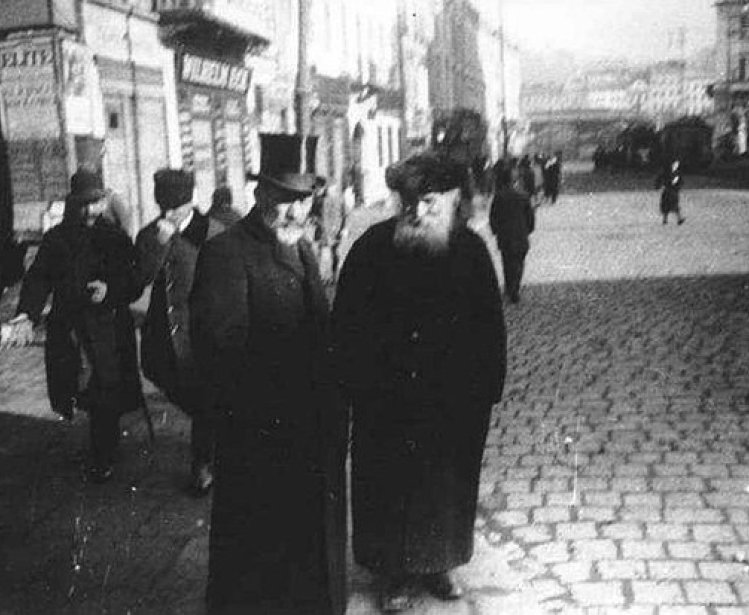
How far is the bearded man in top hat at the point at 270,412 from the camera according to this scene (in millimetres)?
3615

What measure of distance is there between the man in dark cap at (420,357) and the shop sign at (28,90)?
10078 mm

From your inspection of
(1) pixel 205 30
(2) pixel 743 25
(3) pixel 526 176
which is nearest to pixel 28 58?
(1) pixel 205 30

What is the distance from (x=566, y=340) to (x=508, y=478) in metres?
4.01

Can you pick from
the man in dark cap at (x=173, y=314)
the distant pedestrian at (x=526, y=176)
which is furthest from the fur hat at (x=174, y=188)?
the distant pedestrian at (x=526, y=176)

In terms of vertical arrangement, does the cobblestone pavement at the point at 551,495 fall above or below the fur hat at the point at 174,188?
below

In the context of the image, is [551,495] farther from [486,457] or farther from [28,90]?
[28,90]

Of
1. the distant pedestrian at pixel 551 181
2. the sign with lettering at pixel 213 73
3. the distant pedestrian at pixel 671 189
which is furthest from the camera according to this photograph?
the distant pedestrian at pixel 551 181

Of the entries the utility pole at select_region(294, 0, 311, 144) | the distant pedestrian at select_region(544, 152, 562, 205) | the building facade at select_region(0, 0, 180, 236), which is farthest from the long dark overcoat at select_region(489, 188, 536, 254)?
the distant pedestrian at select_region(544, 152, 562, 205)

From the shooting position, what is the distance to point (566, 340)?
31.3 ft

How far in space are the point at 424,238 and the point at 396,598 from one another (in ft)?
4.99

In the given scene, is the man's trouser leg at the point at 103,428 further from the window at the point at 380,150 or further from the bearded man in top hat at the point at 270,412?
the window at the point at 380,150

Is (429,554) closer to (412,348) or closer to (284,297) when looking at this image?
(412,348)

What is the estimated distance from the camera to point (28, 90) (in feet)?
42.1

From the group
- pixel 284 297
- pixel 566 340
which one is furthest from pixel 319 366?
pixel 566 340
